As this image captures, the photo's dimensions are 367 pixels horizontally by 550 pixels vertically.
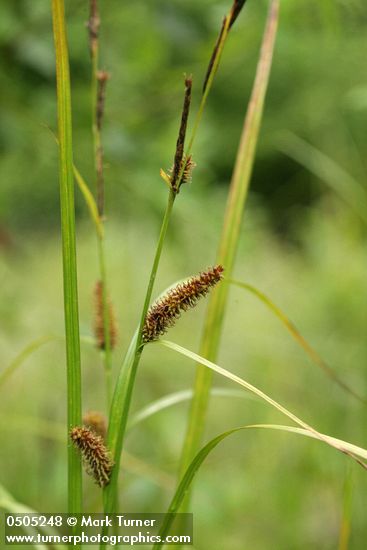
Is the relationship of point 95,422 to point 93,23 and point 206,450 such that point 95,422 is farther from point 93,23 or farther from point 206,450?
point 93,23

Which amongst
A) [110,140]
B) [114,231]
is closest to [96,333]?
[110,140]

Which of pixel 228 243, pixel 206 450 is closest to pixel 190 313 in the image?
pixel 228 243

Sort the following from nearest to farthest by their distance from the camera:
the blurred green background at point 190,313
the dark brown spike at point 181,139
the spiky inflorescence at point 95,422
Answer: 1. the dark brown spike at point 181,139
2. the spiky inflorescence at point 95,422
3. the blurred green background at point 190,313

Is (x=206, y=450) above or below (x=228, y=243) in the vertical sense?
below

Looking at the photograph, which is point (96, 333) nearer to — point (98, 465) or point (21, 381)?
point (98, 465)

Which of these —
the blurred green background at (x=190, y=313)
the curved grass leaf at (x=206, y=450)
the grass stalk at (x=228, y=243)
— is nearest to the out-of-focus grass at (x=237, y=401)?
the blurred green background at (x=190, y=313)

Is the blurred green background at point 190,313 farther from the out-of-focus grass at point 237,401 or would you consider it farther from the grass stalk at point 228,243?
the grass stalk at point 228,243
